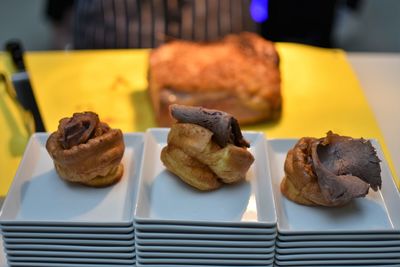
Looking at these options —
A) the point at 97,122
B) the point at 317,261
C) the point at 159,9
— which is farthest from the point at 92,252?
the point at 159,9

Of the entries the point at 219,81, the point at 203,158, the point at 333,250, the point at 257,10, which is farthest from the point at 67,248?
the point at 257,10

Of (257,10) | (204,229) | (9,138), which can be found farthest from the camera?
(257,10)

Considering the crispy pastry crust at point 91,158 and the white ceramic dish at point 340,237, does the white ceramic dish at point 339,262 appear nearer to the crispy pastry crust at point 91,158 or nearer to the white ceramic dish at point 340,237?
the white ceramic dish at point 340,237

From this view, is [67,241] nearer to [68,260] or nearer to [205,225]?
[68,260]

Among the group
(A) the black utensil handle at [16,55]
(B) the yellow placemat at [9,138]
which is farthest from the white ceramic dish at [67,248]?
(A) the black utensil handle at [16,55]

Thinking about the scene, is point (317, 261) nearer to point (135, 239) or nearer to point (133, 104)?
point (135, 239)

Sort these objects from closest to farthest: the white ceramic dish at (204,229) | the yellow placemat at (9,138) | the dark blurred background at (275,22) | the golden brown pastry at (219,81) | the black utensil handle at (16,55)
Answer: the white ceramic dish at (204,229) < the yellow placemat at (9,138) < the golden brown pastry at (219,81) < the black utensil handle at (16,55) < the dark blurred background at (275,22)
